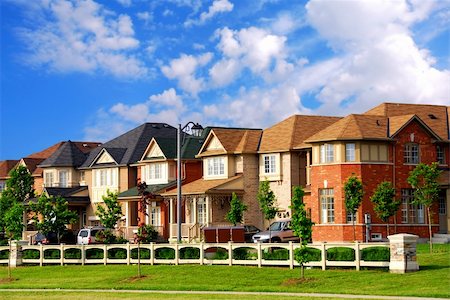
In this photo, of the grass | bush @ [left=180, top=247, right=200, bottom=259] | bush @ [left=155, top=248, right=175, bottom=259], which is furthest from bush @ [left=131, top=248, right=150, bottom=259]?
bush @ [left=180, top=247, right=200, bottom=259]

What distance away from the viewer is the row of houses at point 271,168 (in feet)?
162

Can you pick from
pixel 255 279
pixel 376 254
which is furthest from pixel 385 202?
pixel 255 279

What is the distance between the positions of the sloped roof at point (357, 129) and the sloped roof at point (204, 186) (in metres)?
9.81

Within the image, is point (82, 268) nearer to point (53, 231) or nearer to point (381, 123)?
point (53, 231)

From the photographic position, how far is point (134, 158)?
70188 mm

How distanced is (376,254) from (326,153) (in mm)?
15466

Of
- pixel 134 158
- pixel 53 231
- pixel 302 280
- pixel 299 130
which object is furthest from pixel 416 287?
pixel 134 158

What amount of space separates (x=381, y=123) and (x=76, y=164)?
34899mm

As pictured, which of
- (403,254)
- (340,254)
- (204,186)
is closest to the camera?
(403,254)

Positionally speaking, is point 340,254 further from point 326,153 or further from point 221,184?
point 221,184

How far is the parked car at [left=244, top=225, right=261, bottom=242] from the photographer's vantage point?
176 feet

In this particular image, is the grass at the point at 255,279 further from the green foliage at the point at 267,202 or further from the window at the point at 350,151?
the green foliage at the point at 267,202

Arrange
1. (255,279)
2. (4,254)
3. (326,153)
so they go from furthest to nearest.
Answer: (4,254) < (326,153) < (255,279)

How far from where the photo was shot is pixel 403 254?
112ft
